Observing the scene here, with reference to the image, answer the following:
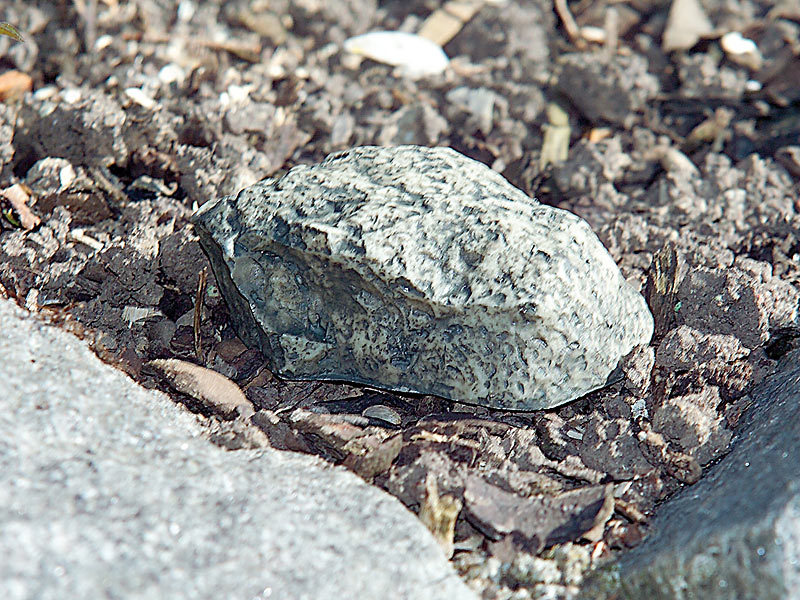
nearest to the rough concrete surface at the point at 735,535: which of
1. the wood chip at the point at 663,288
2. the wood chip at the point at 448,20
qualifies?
the wood chip at the point at 663,288

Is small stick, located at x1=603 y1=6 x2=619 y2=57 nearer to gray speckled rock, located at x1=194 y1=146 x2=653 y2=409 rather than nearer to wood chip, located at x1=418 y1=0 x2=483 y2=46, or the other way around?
wood chip, located at x1=418 y1=0 x2=483 y2=46

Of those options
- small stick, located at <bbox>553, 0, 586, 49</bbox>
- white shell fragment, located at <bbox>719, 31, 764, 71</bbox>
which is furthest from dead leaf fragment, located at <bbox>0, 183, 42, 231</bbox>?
white shell fragment, located at <bbox>719, 31, 764, 71</bbox>

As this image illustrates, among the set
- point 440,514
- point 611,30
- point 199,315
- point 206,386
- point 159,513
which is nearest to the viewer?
point 159,513

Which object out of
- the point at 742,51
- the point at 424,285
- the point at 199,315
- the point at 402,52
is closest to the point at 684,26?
the point at 742,51

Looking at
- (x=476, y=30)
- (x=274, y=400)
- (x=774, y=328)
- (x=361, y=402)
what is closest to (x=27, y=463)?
(x=274, y=400)

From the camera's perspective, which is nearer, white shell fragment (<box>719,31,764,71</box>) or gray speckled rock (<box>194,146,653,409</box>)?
gray speckled rock (<box>194,146,653,409</box>)

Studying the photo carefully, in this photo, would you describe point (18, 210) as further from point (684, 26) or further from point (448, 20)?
point (684, 26)
